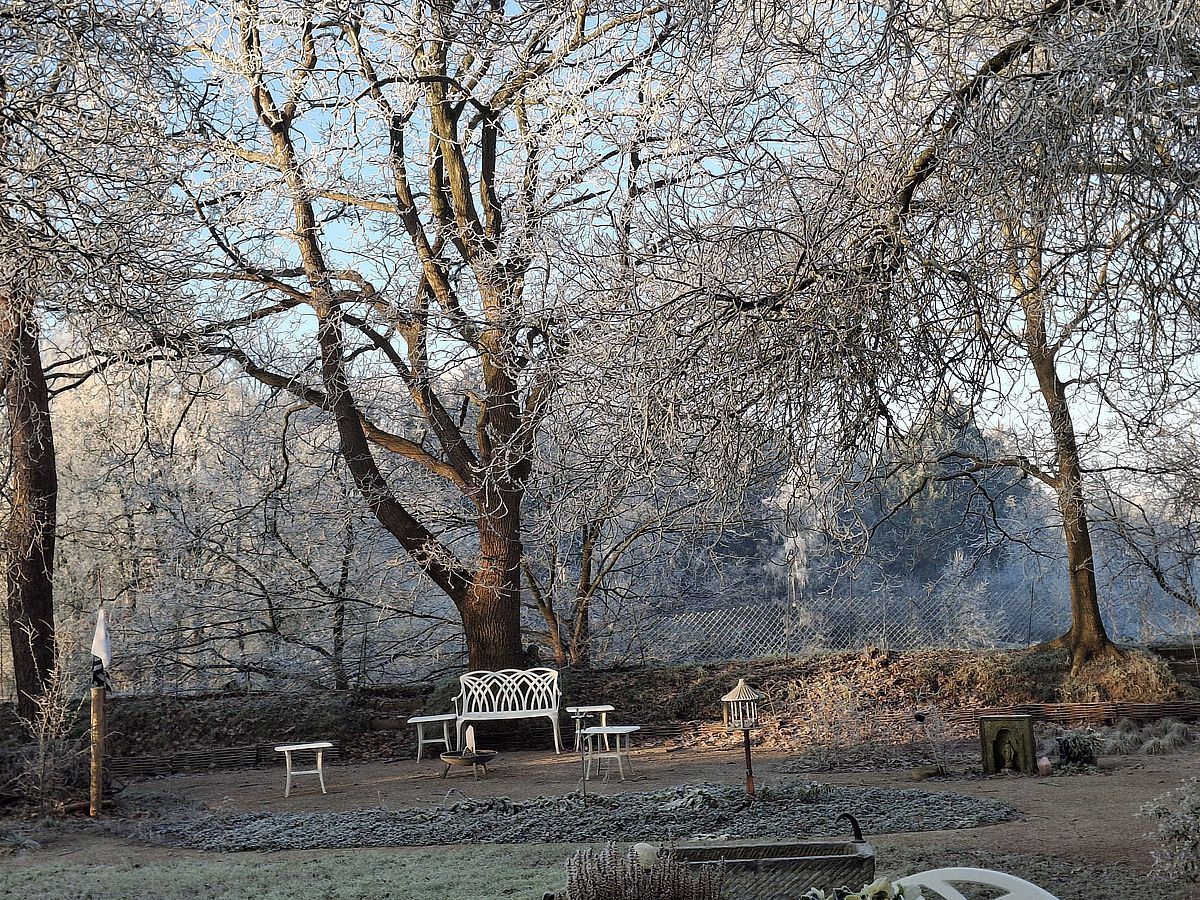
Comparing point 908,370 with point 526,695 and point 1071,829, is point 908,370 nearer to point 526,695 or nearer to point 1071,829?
point 1071,829

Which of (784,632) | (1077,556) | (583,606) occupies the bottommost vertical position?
(784,632)

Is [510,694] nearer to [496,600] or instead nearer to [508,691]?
[508,691]

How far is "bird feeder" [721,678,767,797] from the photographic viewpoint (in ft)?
24.7

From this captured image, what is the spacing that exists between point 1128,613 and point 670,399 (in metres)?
24.1

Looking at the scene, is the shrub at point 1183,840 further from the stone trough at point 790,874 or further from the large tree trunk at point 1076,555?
the large tree trunk at point 1076,555

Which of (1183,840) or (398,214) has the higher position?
(398,214)

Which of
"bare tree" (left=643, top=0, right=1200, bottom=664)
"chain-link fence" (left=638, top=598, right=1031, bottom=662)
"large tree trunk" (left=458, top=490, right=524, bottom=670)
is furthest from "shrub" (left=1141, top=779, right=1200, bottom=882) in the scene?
"chain-link fence" (left=638, top=598, right=1031, bottom=662)

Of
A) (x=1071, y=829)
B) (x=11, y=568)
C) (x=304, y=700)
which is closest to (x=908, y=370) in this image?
(x=1071, y=829)

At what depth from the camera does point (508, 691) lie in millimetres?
11633

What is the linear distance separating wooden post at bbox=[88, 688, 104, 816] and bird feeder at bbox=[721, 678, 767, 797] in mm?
A: 4881

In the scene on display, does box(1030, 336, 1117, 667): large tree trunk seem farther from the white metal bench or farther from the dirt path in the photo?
the white metal bench

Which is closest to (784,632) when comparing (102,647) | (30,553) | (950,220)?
(102,647)

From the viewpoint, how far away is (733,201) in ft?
17.8

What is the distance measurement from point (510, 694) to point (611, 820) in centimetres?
462
